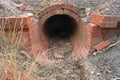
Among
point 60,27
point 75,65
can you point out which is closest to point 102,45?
point 75,65

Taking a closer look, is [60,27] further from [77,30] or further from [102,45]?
[102,45]

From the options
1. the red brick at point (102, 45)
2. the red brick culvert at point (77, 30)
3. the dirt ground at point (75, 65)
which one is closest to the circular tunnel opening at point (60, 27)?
the red brick culvert at point (77, 30)

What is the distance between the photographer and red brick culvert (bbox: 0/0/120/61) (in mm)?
5602

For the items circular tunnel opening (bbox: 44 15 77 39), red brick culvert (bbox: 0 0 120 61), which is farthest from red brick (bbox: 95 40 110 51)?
circular tunnel opening (bbox: 44 15 77 39)

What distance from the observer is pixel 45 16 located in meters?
6.80

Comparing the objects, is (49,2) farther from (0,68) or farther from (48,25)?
(0,68)

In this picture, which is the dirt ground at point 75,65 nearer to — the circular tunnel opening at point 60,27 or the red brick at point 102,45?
the red brick at point 102,45

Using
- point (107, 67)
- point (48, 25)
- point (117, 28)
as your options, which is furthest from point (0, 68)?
point (48, 25)

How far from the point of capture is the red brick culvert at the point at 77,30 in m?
5.60

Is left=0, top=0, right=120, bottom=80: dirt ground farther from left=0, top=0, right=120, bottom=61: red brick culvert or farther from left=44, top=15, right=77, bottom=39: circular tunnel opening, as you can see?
left=44, top=15, right=77, bottom=39: circular tunnel opening

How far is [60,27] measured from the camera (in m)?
9.23

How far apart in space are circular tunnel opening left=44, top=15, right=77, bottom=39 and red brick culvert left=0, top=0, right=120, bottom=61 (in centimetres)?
3

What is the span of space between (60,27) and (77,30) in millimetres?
1768

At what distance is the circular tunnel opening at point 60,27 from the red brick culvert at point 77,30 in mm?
31
